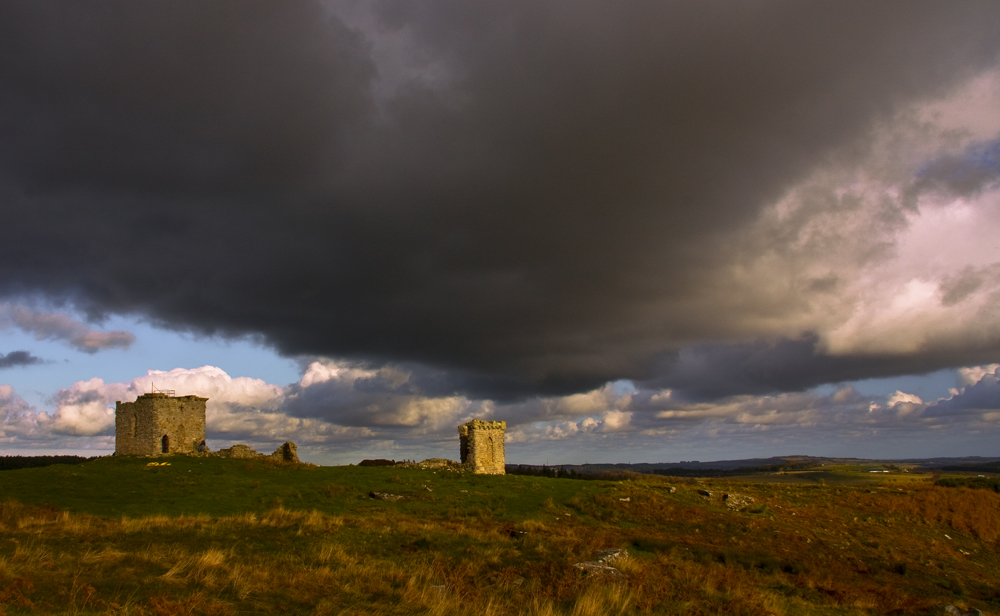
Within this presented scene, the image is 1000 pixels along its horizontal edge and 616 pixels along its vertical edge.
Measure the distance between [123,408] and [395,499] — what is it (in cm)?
3145

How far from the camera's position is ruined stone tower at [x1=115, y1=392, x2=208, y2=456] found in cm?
4703

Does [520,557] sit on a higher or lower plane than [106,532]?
lower

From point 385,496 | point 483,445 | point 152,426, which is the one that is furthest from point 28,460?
point 385,496

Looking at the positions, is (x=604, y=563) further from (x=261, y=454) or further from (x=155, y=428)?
(x=155, y=428)

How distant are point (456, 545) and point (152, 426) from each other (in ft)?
131

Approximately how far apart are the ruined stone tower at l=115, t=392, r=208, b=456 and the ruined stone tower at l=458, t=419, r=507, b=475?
22.4m

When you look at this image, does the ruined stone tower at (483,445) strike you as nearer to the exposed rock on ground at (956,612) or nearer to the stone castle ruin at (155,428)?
the stone castle ruin at (155,428)

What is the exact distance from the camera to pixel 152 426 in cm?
4700

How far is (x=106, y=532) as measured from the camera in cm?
1574

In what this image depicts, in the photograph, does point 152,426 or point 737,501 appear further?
point 152,426

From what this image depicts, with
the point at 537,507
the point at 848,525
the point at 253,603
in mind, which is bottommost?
the point at 848,525

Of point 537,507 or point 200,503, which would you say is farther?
point 537,507

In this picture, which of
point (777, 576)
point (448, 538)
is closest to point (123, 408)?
point (448, 538)

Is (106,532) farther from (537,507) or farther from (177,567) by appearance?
(537,507)
